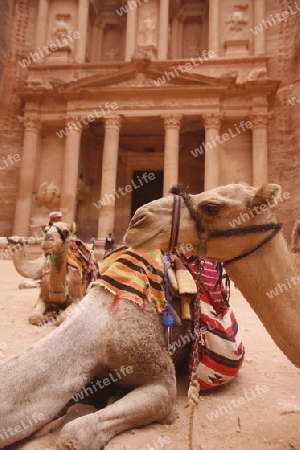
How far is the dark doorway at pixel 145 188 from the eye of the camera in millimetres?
23953

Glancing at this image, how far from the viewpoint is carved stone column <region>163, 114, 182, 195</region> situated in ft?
61.5

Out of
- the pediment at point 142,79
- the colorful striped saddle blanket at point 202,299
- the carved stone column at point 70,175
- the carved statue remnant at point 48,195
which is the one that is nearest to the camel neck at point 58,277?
the colorful striped saddle blanket at point 202,299

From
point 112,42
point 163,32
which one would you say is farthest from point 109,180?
point 112,42

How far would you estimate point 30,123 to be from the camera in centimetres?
2036

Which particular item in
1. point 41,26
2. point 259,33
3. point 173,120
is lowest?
point 173,120

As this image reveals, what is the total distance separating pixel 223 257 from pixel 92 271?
5.03m

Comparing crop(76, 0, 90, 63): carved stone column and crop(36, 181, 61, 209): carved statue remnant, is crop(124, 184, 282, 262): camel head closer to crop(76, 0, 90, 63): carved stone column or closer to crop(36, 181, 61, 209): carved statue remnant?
crop(36, 181, 61, 209): carved statue remnant

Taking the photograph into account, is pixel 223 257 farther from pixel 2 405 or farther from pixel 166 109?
pixel 166 109

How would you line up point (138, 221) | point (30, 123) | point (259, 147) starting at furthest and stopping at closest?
point (30, 123) → point (259, 147) → point (138, 221)

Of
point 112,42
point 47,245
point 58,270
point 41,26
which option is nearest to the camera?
point 47,245

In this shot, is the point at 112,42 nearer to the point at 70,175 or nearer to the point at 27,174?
the point at 70,175

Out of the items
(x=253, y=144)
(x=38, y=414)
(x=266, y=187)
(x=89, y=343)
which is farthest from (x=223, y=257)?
(x=253, y=144)

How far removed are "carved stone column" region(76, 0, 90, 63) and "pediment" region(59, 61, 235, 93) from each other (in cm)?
401

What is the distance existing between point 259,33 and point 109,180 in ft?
39.8
